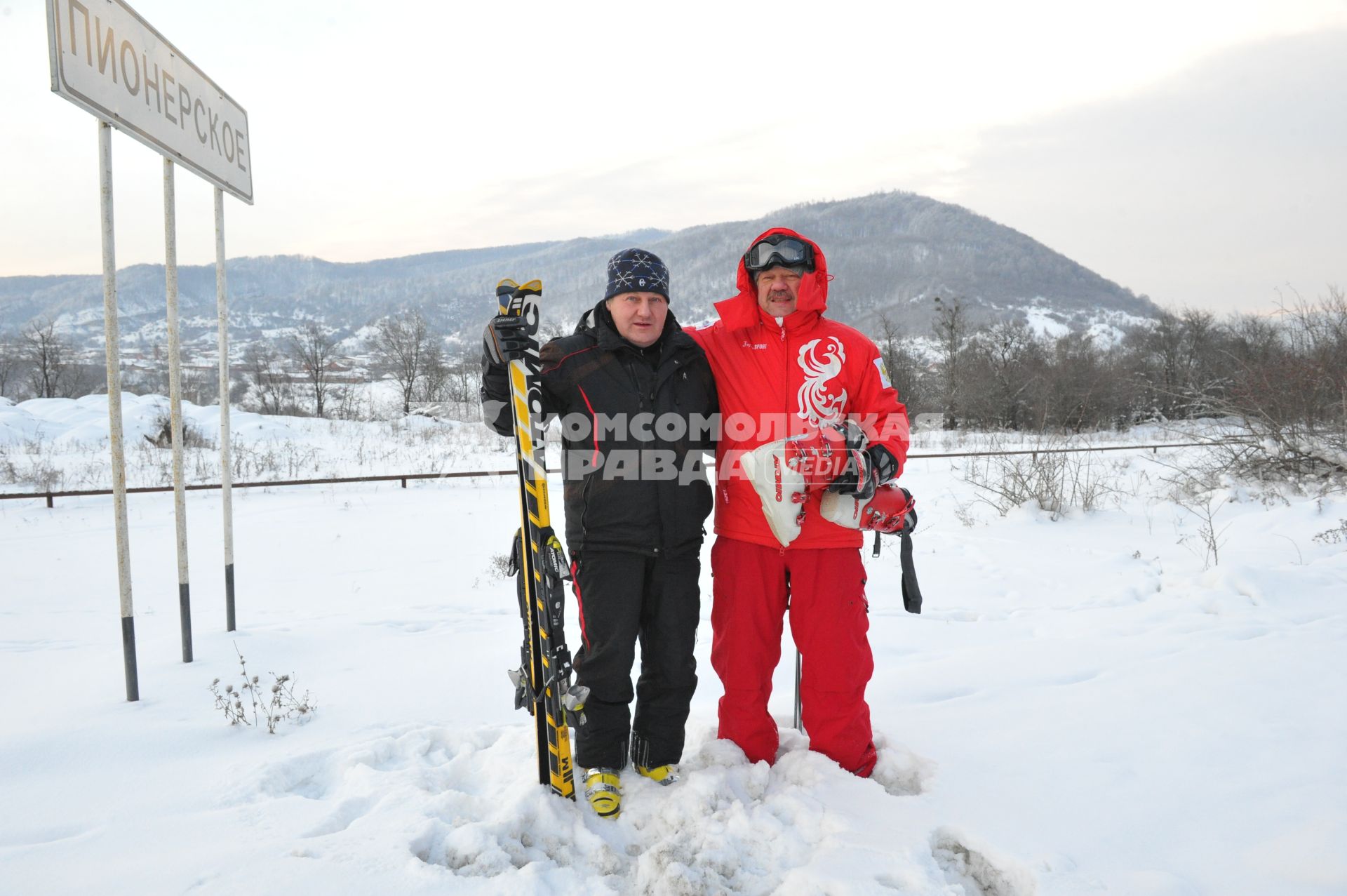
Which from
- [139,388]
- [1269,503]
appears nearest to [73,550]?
[1269,503]

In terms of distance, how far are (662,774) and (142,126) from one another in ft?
12.1

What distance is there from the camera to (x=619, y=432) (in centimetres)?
250

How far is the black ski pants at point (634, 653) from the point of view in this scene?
2.48 meters

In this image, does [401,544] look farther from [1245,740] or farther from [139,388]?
[139,388]

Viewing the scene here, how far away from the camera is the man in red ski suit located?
262cm

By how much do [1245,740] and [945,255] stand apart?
499 ft

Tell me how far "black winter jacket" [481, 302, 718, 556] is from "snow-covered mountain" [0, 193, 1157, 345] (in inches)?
3482

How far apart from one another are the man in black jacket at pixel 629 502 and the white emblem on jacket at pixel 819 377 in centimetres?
41

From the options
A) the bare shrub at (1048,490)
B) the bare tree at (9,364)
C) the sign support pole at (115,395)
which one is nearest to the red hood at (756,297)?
the sign support pole at (115,395)

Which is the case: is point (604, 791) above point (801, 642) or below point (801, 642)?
below

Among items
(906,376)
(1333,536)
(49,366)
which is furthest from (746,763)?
(49,366)

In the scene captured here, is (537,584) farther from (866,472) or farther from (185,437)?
(185,437)

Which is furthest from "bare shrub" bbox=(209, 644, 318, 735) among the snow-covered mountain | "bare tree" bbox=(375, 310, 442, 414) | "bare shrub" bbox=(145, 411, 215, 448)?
the snow-covered mountain

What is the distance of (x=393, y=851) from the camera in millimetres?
1984
